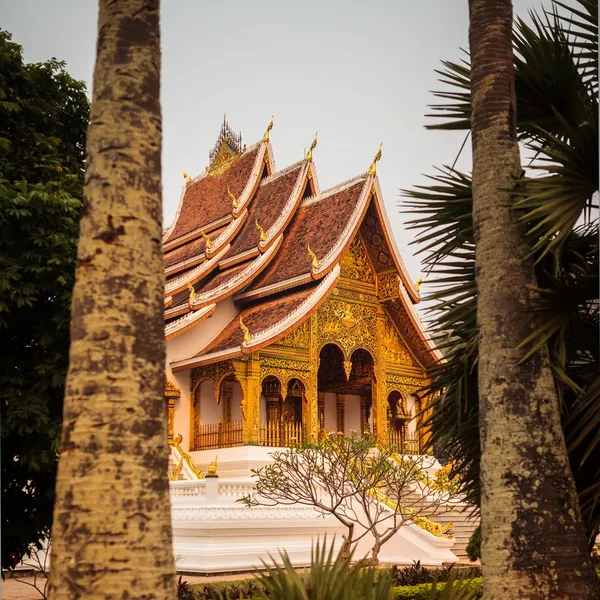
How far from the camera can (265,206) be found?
2203 centimetres

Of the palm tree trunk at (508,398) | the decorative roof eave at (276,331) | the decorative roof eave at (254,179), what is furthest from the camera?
the decorative roof eave at (254,179)

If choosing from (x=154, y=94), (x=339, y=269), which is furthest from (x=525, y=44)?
(x=339, y=269)

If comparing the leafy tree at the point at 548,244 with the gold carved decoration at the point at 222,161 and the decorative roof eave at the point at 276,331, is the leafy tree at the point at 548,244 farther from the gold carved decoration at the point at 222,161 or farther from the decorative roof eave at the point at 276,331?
the gold carved decoration at the point at 222,161

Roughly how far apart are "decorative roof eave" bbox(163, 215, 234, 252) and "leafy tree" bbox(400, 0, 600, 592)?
1599 centimetres

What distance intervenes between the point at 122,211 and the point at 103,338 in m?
0.47

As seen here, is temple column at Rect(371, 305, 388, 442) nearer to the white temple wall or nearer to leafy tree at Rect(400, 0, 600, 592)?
the white temple wall

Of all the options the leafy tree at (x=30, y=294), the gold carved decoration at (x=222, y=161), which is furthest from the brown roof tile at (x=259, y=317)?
the leafy tree at (x=30, y=294)

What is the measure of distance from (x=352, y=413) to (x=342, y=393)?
0.66m

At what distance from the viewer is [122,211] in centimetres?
312

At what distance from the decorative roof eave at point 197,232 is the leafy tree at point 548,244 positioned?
1599 centimetres

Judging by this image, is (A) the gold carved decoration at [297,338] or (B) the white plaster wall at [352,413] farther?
(B) the white plaster wall at [352,413]

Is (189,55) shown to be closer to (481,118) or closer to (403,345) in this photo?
(481,118)

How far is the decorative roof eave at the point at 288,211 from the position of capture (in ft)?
65.6

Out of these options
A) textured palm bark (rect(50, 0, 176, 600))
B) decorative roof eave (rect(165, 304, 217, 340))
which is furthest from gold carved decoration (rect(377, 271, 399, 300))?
textured palm bark (rect(50, 0, 176, 600))
